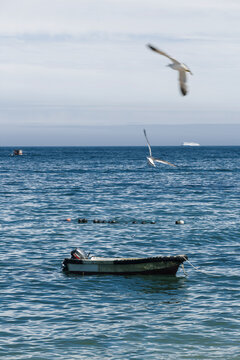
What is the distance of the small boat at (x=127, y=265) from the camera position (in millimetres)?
30484

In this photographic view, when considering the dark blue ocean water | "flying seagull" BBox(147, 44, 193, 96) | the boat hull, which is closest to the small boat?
the boat hull

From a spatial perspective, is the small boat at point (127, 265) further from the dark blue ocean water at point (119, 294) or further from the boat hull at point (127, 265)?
the dark blue ocean water at point (119, 294)

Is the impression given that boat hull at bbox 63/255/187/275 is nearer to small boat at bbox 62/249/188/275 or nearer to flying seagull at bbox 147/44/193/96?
small boat at bbox 62/249/188/275

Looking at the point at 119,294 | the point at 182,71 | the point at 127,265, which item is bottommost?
the point at 119,294

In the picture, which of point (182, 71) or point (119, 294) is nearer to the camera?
point (182, 71)

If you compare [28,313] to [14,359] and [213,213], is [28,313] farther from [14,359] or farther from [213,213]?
[213,213]

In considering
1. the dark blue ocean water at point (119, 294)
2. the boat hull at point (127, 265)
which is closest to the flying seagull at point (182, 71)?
the dark blue ocean water at point (119, 294)

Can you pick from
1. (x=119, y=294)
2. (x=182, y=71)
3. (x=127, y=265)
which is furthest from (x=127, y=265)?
(x=182, y=71)

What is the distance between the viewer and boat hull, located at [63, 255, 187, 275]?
30.5 metres

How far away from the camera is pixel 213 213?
57.4m

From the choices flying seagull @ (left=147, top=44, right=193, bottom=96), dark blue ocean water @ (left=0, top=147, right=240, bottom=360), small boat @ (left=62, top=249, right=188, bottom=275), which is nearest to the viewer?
flying seagull @ (left=147, top=44, right=193, bottom=96)

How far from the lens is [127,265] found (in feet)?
100

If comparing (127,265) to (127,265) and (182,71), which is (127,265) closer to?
(127,265)

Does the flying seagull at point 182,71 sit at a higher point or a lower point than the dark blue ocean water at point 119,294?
higher
